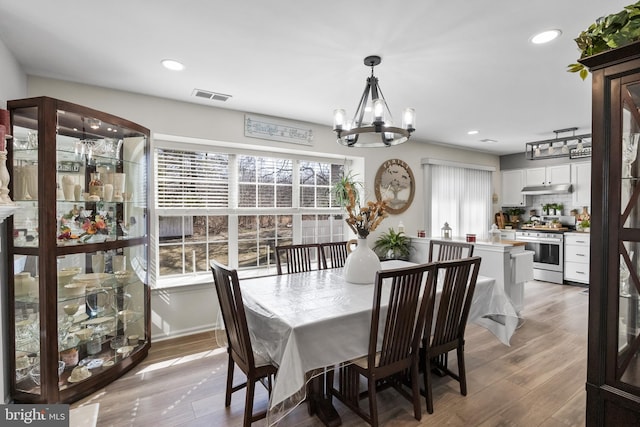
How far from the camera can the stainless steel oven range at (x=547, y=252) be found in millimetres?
5480

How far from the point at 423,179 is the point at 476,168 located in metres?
1.48

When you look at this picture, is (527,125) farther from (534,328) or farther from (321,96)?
(321,96)

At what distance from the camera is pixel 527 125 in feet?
14.1

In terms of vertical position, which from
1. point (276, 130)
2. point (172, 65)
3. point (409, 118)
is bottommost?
point (409, 118)

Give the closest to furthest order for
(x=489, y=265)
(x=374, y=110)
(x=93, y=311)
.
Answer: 1. (x=374, y=110)
2. (x=93, y=311)
3. (x=489, y=265)

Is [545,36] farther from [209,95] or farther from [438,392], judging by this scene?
[209,95]

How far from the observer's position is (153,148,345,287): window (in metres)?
3.44

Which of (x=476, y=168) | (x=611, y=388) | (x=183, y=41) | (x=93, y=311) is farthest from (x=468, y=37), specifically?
(x=476, y=168)

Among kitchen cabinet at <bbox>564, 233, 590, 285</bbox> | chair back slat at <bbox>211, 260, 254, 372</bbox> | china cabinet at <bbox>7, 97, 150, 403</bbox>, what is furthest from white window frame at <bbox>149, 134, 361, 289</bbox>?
kitchen cabinet at <bbox>564, 233, 590, 285</bbox>

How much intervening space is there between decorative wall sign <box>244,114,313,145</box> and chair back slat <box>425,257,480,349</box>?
254 centimetres

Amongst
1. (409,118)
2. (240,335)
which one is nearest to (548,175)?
(409,118)

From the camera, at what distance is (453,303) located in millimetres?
2133

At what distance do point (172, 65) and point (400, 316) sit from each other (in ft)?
8.06

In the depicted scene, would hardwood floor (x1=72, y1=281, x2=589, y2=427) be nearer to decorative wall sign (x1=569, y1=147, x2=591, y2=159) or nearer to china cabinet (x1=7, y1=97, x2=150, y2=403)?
china cabinet (x1=7, y1=97, x2=150, y2=403)
